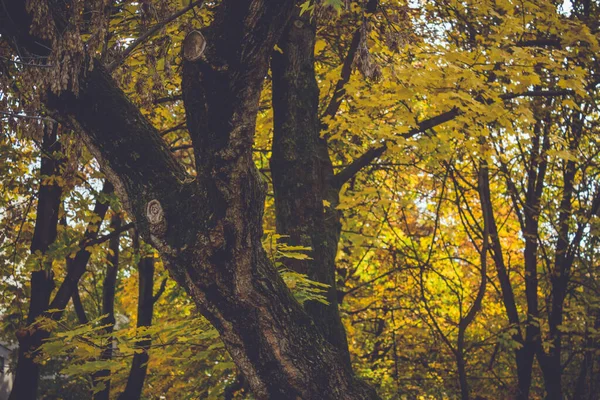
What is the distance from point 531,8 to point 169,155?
5.59 metres

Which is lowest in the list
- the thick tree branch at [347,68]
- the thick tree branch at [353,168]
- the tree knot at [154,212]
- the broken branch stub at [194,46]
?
the tree knot at [154,212]

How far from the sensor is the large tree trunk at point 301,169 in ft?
20.0

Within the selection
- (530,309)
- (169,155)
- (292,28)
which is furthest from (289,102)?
(530,309)

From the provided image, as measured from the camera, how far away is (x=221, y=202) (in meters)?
3.68

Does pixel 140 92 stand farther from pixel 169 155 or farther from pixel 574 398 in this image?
pixel 574 398

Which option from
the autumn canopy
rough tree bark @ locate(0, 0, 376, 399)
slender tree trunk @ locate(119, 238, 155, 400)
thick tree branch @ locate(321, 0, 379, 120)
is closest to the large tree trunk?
the autumn canopy

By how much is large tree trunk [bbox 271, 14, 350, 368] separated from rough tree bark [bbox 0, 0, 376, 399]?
192cm

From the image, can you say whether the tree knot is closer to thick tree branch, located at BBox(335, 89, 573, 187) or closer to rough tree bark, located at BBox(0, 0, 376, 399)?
rough tree bark, located at BBox(0, 0, 376, 399)

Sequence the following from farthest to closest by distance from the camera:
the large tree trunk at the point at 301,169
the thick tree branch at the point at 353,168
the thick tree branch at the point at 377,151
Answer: the thick tree branch at the point at 377,151 → the thick tree branch at the point at 353,168 → the large tree trunk at the point at 301,169

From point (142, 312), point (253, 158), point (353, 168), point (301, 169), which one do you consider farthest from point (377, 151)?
point (142, 312)

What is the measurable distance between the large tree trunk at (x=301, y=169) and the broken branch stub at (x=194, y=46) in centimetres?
251

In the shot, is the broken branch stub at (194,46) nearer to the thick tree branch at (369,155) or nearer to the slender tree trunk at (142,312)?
the thick tree branch at (369,155)

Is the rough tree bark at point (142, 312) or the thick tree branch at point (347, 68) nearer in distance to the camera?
the thick tree branch at point (347, 68)

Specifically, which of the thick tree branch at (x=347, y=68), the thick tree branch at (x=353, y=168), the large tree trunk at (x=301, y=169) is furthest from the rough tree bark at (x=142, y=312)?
the large tree trunk at (x=301, y=169)
